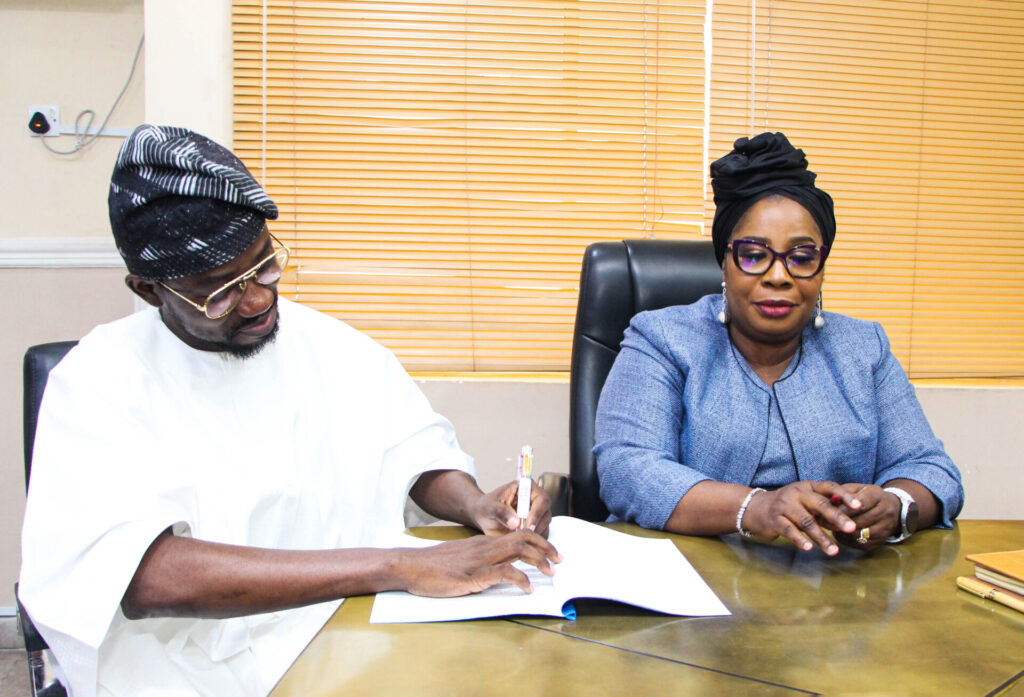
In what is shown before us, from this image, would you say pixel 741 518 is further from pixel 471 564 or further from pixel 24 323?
pixel 24 323

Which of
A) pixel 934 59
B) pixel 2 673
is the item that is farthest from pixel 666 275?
pixel 2 673

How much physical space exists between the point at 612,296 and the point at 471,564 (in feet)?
3.08

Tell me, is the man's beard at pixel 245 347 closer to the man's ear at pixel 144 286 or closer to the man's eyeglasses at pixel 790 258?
the man's ear at pixel 144 286

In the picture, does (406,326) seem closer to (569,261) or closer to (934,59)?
(569,261)

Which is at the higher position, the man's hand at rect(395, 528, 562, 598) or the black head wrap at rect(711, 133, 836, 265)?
the black head wrap at rect(711, 133, 836, 265)

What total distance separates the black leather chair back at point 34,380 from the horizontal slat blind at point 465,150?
42.2 inches

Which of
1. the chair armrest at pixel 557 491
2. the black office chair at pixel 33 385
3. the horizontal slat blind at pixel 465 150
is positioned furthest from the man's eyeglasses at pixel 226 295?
the horizontal slat blind at pixel 465 150

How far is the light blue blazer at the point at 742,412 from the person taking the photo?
1488 mm

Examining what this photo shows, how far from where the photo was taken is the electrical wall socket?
2.50 meters

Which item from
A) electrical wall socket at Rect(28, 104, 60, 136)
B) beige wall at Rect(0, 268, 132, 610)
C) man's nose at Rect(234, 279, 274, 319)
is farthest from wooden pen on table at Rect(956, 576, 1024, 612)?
electrical wall socket at Rect(28, 104, 60, 136)

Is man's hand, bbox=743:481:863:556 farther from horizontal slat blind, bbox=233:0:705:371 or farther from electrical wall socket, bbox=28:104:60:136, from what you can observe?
electrical wall socket, bbox=28:104:60:136

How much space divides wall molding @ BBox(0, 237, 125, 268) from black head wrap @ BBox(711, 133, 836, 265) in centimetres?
201

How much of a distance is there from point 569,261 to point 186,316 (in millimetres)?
1382

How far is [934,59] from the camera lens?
2.51 metres
